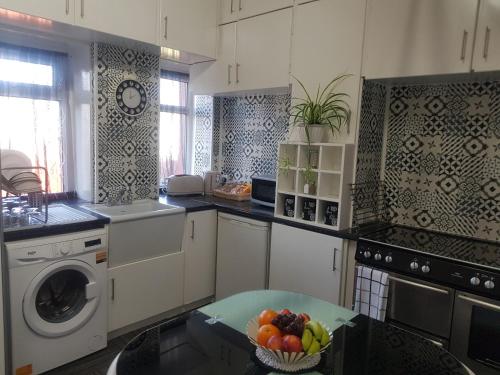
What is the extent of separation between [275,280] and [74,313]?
4.34ft

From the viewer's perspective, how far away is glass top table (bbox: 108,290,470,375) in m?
1.08

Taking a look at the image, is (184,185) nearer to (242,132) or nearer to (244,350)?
(242,132)

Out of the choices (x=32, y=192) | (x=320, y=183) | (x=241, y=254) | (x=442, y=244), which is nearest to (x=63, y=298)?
(x=32, y=192)

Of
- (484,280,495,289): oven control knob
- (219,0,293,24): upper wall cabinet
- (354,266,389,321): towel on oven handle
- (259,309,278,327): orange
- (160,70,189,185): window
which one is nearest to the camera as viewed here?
(259,309,278,327): orange

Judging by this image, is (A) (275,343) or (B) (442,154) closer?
(A) (275,343)

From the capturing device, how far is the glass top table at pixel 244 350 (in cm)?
108

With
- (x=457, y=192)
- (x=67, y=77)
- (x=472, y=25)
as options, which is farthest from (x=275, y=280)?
(x=67, y=77)

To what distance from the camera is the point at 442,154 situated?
249cm

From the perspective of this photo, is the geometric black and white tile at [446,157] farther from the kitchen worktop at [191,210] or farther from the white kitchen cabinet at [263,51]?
the white kitchen cabinet at [263,51]

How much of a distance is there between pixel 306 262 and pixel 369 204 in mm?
595

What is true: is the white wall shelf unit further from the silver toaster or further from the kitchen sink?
the silver toaster

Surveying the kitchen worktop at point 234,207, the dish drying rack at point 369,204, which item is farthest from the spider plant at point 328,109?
the kitchen worktop at point 234,207

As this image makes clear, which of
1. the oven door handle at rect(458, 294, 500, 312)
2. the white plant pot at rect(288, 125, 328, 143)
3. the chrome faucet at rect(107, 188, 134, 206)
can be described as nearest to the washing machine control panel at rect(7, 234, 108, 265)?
the chrome faucet at rect(107, 188, 134, 206)

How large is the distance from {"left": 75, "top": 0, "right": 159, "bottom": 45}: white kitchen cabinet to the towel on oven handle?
84.0 inches
